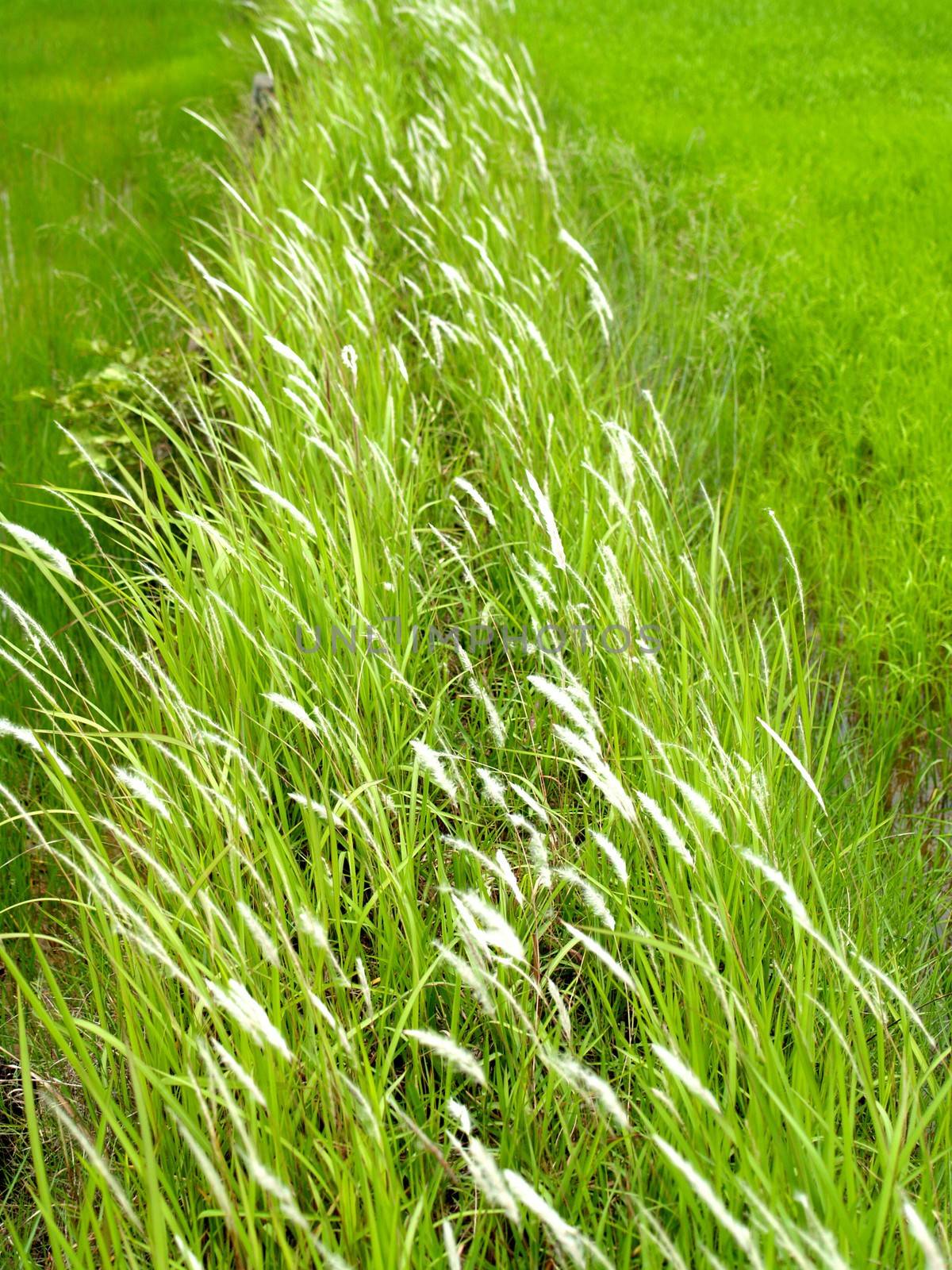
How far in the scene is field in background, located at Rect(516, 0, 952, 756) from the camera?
8.09 ft

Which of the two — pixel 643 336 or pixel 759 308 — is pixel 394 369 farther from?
pixel 759 308

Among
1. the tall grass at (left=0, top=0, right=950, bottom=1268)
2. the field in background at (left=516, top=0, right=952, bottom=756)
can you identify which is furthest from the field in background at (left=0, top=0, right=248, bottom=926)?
the field in background at (left=516, top=0, right=952, bottom=756)

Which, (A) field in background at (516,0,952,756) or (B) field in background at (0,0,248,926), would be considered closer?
(A) field in background at (516,0,952,756)

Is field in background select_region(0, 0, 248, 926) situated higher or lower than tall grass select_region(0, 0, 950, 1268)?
higher

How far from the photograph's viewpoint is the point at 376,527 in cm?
204

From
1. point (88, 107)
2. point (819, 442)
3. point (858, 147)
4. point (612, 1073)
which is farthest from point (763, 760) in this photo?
point (88, 107)

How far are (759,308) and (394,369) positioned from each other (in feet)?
5.08

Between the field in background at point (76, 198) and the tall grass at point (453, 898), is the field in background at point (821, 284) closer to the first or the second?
the tall grass at point (453, 898)

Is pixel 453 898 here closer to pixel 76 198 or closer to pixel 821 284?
pixel 821 284

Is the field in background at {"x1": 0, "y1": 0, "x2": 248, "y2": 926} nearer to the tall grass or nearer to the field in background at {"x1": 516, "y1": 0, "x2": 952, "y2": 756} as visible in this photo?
the tall grass

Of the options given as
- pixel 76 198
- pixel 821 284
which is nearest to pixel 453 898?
pixel 821 284

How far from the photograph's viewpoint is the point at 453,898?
1092 millimetres

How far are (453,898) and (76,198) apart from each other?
4080 millimetres

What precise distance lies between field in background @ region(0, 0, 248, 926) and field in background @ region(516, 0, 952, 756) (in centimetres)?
152
